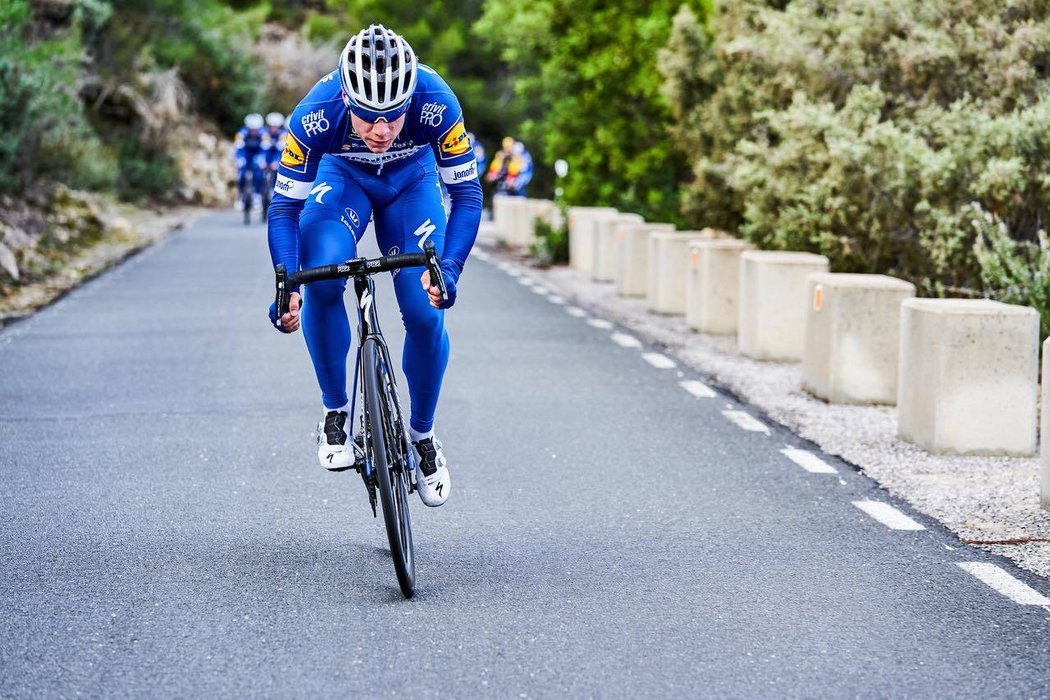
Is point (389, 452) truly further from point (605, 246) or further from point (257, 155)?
point (257, 155)

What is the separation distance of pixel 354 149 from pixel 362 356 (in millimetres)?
844

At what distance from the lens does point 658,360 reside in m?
14.8

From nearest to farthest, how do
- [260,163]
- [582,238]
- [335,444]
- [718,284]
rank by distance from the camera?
[335,444] → [718,284] → [582,238] → [260,163]

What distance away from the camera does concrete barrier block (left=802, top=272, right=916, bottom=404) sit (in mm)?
12094

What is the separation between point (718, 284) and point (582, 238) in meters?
9.70

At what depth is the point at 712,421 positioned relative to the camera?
448 inches

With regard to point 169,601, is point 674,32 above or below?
above

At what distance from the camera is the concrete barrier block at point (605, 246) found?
23.5 metres

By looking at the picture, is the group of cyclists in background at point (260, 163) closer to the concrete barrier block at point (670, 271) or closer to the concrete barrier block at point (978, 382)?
the concrete barrier block at point (670, 271)

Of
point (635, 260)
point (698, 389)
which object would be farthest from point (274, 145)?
point (698, 389)

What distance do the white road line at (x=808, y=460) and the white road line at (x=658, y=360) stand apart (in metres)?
4.09

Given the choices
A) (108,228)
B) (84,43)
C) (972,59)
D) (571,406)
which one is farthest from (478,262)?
(84,43)

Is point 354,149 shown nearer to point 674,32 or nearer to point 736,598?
point 736,598

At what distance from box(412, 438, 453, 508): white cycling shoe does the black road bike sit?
0.24 meters
